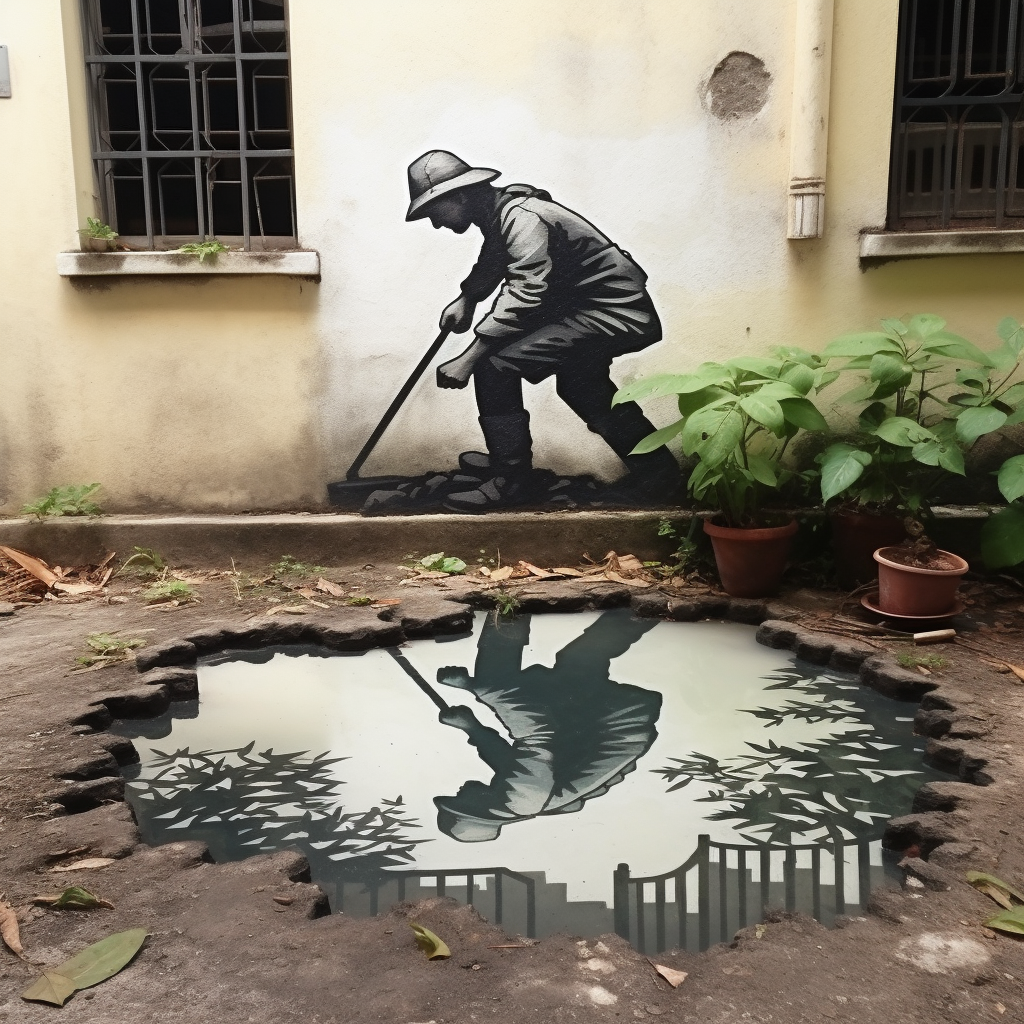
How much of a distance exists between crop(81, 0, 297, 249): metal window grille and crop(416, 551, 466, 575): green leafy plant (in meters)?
1.85

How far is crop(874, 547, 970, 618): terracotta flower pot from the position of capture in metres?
4.28

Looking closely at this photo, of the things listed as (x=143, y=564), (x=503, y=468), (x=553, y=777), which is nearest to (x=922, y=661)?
(x=553, y=777)

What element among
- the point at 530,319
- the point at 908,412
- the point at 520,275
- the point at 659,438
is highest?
the point at 520,275

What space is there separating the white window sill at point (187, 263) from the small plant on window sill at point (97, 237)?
103 millimetres

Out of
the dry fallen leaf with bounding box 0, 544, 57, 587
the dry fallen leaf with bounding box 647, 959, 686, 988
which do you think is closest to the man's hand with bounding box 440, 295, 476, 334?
the dry fallen leaf with bounding box 0, 544, 57, 587

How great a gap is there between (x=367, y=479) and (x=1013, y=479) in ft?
10.2

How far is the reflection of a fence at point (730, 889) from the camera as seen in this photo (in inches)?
93.9

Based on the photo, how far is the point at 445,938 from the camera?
227 cm

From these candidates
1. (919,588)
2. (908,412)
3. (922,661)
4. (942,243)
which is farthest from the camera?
(942,243)

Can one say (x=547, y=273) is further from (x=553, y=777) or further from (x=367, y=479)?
(x=553, y=777)

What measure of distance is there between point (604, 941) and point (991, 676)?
2.27 metres

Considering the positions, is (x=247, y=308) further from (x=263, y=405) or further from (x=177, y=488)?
(x=177, y=488)

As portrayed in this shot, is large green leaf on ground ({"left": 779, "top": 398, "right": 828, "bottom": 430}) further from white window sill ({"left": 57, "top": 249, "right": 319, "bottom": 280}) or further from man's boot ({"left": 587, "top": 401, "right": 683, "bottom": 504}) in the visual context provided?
white window sill ({"left": 57, "top": 249, "right": 319, "bottom": 280})

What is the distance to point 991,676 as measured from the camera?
12.6 ft
